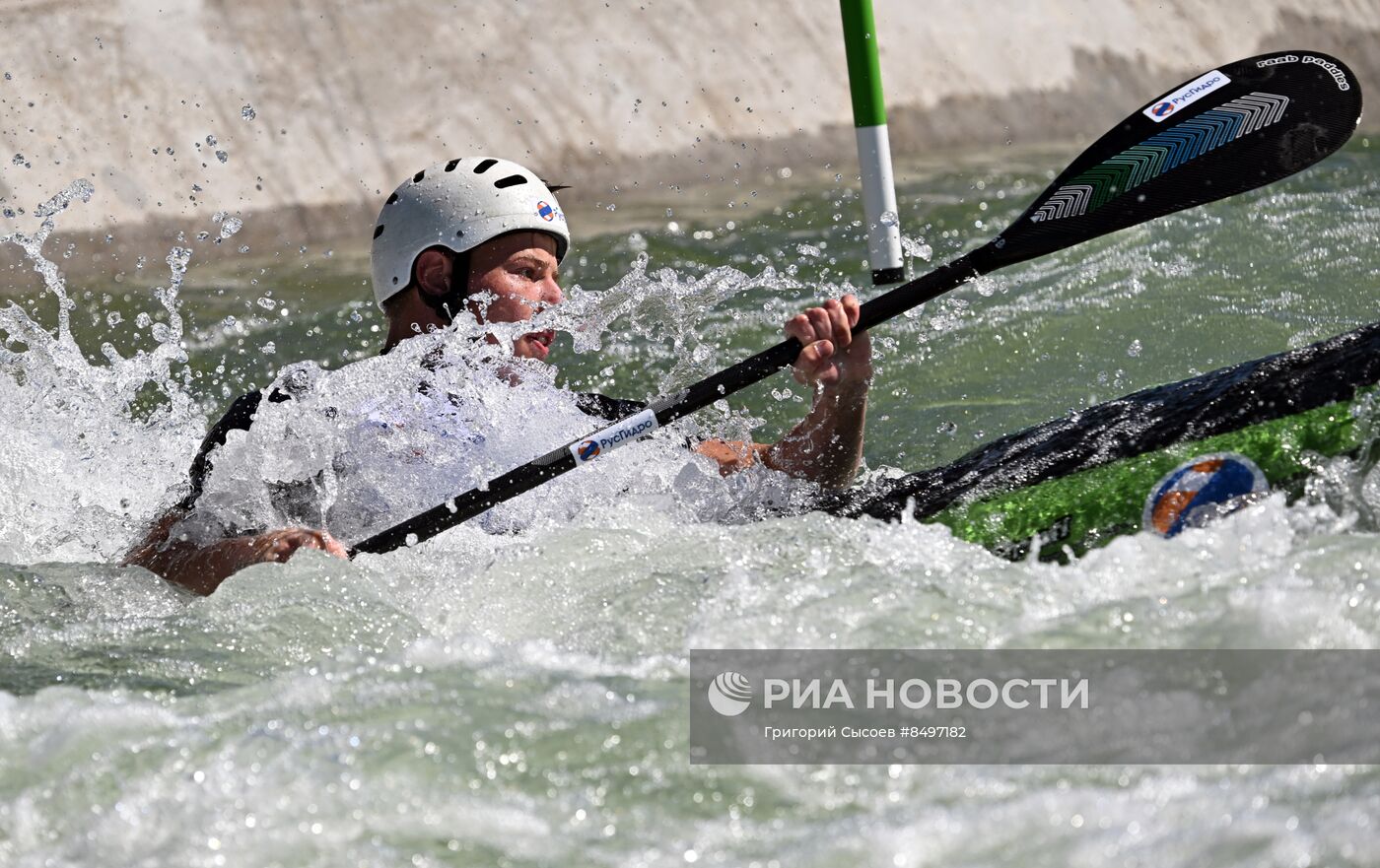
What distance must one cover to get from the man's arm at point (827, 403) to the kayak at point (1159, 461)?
0.22 meters

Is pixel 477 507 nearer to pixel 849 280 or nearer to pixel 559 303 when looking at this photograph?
pixel 559 303

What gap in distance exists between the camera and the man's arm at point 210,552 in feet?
10.7

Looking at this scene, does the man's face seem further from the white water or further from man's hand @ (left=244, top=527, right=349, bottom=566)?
man's hand @ (left=244, top=527, right=349, bottom=566)

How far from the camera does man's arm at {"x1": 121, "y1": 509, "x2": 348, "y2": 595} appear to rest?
10.7ft

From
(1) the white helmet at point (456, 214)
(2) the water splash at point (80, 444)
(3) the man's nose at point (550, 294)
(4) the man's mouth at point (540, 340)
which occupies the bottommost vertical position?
(2) the water splash at point (80, 444)

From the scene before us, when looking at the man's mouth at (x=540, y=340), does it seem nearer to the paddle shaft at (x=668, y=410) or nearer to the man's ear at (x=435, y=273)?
the man's ear at (x=435, y=273)

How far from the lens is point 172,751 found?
7.63ft

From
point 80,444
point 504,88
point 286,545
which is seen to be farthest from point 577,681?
point 504,88

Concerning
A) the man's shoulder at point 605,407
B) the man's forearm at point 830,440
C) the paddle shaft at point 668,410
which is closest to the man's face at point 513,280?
the man's shoulder at point 605,407

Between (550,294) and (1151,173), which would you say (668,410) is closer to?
(550,294)

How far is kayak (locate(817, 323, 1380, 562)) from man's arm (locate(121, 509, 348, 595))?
3.65ft

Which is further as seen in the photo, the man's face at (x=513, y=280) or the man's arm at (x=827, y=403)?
the man's face at (x=513, y=280)

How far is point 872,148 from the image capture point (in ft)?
12.4

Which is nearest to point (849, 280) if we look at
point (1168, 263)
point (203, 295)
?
point (1168, 263)
